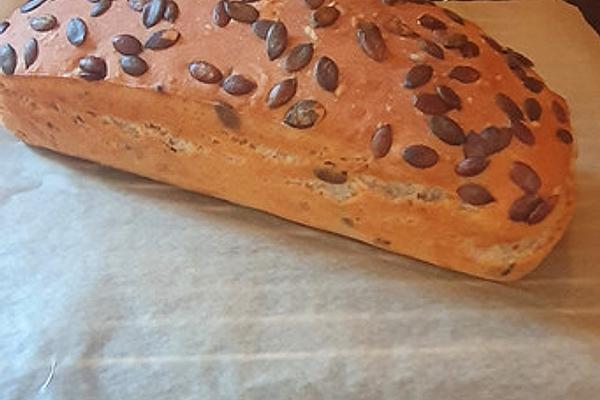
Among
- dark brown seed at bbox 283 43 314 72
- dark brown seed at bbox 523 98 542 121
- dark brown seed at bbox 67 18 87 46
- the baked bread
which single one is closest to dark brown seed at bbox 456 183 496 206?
the baked bread

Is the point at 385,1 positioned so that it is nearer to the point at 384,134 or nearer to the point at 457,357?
the point at 384,134

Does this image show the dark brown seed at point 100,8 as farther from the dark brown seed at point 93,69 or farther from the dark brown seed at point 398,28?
the dark brown seed at point 398,28

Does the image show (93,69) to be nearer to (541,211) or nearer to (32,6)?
(32,6)

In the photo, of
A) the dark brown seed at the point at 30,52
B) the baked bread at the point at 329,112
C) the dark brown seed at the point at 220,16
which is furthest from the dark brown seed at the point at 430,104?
the dark brown seed at the point at 30,52

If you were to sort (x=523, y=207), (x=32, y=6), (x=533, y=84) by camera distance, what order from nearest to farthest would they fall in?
(x=523, y=207) < (x=533, y=84) < (x=32, y=6)

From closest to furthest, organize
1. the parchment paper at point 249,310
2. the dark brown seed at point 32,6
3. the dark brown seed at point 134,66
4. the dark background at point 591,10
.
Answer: the parchment paper at point 249,310 < the dark brown seed at point 134,66 < the dark brown seed at point 32,6 < the dark background at point 591,10

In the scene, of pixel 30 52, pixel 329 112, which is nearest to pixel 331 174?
pixel 329 112
